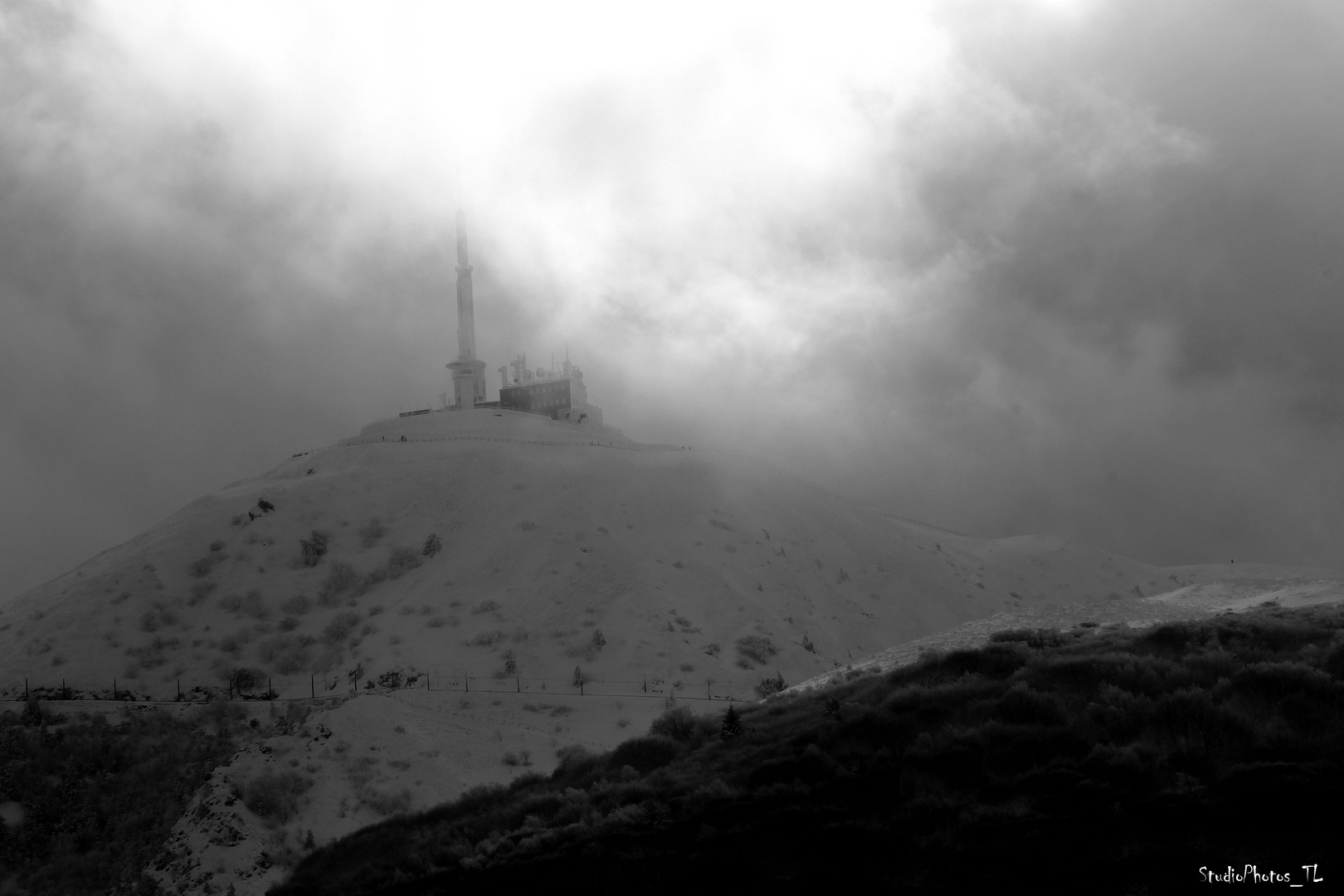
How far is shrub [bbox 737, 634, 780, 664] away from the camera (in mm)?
40938

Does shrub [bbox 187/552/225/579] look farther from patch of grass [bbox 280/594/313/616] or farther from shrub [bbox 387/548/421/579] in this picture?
shrub [bbox 387/548/421/579]

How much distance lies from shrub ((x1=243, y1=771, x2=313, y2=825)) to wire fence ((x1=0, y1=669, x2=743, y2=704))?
24.5ft

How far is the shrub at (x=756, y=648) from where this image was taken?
40938 millimetres

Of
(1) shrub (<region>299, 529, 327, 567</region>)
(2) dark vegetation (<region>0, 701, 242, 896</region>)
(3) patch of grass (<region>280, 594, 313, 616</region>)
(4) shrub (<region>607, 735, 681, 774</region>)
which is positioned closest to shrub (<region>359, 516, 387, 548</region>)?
(1) shrub (<region>299, 529, 327, 567</region>)

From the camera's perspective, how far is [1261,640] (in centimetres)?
1636

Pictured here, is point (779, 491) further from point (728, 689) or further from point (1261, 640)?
point (1261, 640)

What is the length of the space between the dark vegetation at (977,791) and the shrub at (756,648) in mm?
22804

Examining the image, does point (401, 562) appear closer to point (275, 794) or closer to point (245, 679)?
point (245, 679)

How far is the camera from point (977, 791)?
495 inches

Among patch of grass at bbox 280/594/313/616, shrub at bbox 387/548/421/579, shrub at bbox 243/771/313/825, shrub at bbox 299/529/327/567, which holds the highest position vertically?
shrub at bbox 299/529/327/567

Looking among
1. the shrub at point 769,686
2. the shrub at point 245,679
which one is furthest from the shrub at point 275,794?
the shrub at point 769,686

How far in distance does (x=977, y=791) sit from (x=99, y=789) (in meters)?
26.6

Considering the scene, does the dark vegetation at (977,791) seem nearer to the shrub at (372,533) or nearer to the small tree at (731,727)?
the small tree at (731,727)

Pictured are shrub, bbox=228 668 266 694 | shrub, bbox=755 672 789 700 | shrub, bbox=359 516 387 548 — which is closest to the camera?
shrub, bbox=755 672 789 700
